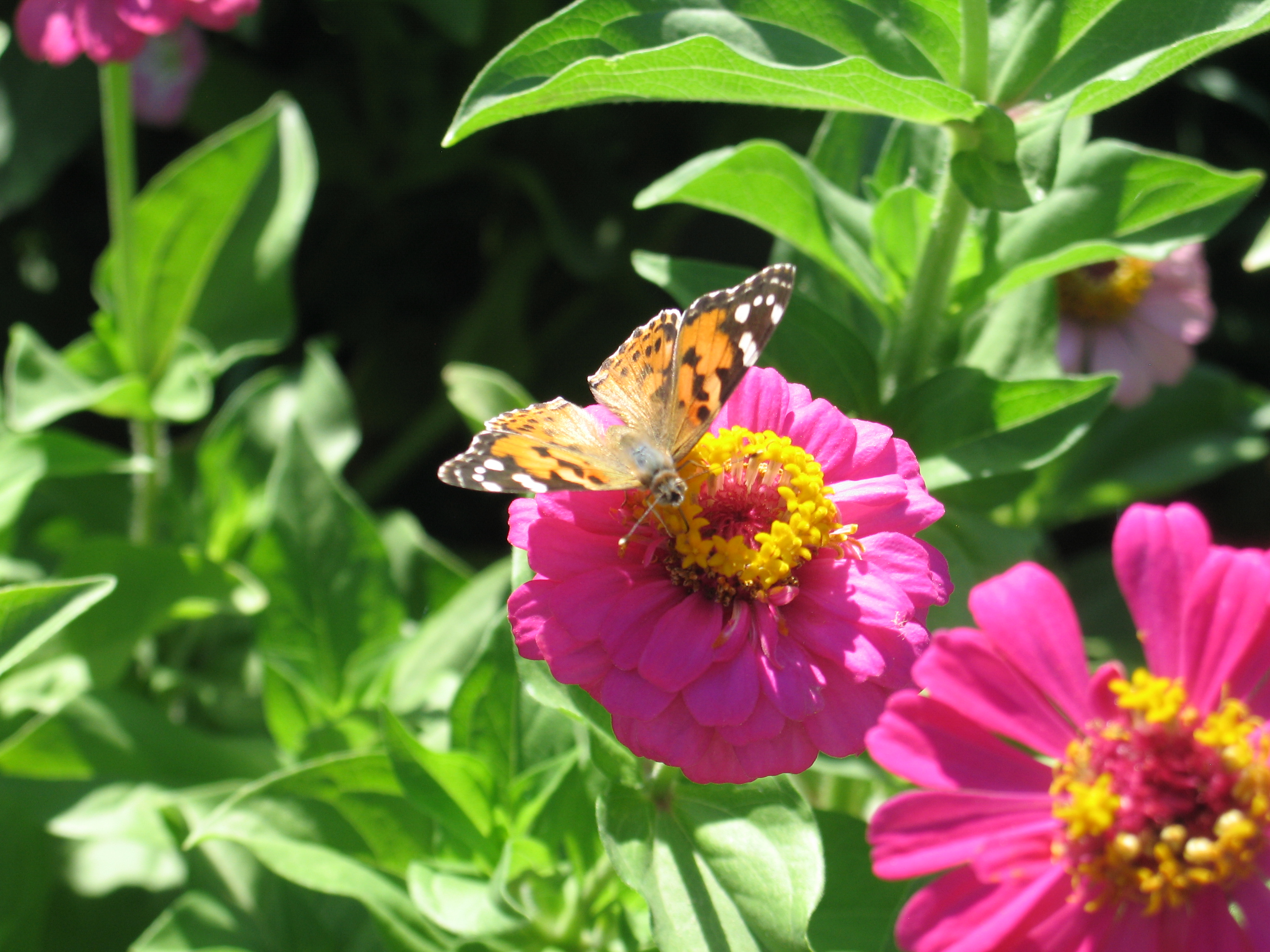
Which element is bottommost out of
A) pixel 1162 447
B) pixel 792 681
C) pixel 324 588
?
pixel 1162 447

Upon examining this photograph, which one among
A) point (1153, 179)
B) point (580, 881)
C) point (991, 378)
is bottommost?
point (580, 881)

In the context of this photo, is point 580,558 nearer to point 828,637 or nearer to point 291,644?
point 828,637

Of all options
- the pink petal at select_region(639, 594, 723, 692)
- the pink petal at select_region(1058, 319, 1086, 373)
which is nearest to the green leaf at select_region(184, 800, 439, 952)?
the pink petal at select_region(639, 594, 723, 692)

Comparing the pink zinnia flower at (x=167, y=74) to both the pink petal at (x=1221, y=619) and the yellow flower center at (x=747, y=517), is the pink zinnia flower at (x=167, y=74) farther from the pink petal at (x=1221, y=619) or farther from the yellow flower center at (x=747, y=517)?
the pink petal at (x=1221, y=619)

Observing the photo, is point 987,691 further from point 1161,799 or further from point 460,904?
point 460,904

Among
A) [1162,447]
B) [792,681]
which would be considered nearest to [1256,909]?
[792,681]

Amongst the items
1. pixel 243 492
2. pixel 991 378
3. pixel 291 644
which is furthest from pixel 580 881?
pixel 243 492

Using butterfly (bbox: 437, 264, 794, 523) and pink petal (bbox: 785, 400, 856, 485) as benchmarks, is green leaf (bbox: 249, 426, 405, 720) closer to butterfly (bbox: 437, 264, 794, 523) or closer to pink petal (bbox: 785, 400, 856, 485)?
butterfly (bbox: 437, 264, 794, 523)
